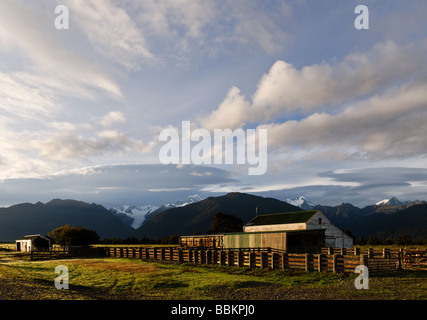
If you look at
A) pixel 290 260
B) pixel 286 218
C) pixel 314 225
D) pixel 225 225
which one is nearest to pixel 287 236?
pixel 290 260

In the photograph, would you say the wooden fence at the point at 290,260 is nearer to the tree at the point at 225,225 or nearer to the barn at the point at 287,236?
the barn at the point at 287,236

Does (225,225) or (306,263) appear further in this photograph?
(225,225)

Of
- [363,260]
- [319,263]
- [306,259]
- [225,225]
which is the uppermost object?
[363,260]

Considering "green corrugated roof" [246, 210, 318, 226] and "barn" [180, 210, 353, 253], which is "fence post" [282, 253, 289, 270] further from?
"green corrugated roof" [246, 210, 318, 226]

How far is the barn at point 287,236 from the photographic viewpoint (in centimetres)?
4003

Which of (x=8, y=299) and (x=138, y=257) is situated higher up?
(x=8, y=299)

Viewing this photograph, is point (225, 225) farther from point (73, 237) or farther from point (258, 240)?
point (258, 240)

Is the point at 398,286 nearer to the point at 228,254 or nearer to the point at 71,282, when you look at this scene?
the point at 228,254

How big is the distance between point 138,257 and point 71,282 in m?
23.1

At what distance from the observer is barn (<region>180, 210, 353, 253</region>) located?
40.0 m

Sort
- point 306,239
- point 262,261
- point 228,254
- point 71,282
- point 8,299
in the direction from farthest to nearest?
point 306,239
point 228,254
point 262,261
point 71,282
point 8,299

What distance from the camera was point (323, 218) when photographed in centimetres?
5403

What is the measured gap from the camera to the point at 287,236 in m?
38.6
